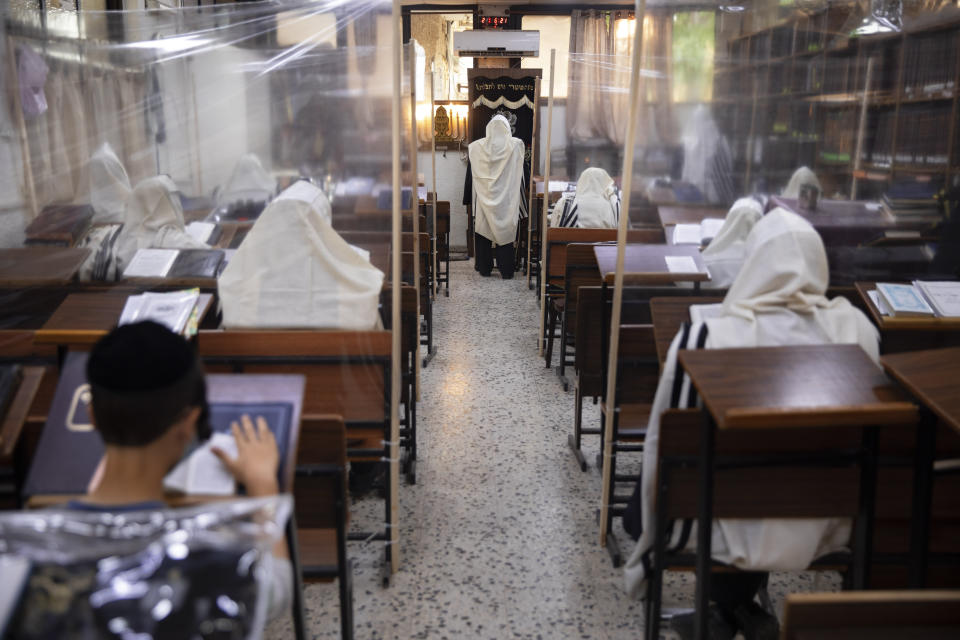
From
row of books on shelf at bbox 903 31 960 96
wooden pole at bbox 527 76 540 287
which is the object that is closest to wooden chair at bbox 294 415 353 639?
row of books on shelf at bbox 903 31 960 96

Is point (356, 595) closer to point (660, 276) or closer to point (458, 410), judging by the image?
point (660, 276)

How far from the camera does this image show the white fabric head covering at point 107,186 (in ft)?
8.41

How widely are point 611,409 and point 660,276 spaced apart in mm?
452

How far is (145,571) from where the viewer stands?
0.77 metres

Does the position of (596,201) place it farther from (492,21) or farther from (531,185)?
(492,21)

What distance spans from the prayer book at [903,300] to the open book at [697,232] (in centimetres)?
54

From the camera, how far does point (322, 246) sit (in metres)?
2.35

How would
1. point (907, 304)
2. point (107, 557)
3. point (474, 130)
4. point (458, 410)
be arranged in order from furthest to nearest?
point (474, 130) → point (458, 410) → point (907, 304) → point (107, 557)

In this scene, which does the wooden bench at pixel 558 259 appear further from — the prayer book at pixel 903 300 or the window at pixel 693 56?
the prayer book at pixel 903 300

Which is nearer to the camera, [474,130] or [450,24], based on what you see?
[474,130]

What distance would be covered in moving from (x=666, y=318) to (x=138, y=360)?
5.23 ft

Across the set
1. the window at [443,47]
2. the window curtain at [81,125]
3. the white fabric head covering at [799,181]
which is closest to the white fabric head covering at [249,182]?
the window curtain at [81,125]

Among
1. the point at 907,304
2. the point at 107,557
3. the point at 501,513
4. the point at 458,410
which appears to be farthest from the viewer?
the point at 458,410

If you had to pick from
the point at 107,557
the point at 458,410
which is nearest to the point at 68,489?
the point at 107,557
